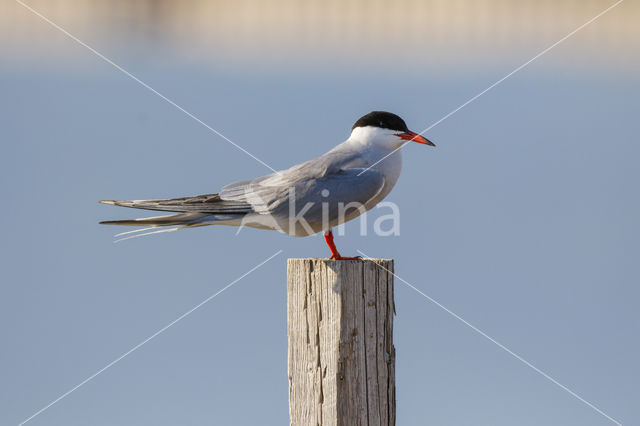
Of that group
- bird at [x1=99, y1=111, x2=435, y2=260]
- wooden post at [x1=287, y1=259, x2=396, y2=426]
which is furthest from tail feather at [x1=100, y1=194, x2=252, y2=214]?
wooden post at [x1=287, y1=259, x2=396, y2=426]

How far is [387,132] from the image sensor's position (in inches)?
164

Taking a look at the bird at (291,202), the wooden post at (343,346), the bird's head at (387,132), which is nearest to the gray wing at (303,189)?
the bird at (291,202)

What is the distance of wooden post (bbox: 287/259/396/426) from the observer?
3.02 m

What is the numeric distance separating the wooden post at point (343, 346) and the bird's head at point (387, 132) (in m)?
1.19

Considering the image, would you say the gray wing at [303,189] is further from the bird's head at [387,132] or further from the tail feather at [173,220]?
the bird's head at [387,132]

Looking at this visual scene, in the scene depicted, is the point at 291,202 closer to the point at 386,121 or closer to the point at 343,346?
the point at 386,121

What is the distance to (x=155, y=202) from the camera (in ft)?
12.0

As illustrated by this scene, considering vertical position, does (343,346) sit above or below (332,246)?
below

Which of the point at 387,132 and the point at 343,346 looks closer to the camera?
the point at 343,346

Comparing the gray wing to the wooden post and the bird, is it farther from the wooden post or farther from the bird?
the wooden post

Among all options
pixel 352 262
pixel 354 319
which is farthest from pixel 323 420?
pixel 352 262

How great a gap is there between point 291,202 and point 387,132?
83 centimetres

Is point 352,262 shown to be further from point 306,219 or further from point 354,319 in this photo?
point 306,219

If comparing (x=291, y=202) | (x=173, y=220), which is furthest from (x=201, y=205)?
(x=291, y=202)
